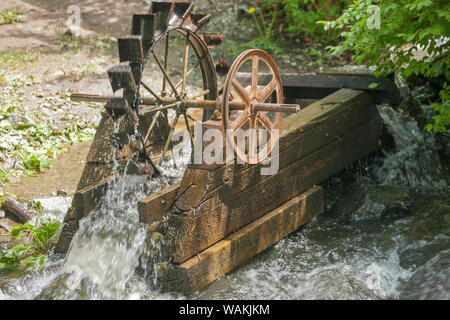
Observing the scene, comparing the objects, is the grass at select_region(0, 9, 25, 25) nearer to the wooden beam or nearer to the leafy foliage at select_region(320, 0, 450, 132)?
the leafy foliage at select_region(320, 0, 450, 132)

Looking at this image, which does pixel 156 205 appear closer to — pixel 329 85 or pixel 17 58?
pixel 329 85

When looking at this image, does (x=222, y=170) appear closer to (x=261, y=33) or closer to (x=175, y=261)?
(x=175, y=261)

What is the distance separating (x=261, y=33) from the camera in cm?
955

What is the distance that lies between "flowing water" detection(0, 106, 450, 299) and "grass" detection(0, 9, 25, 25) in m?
5.35

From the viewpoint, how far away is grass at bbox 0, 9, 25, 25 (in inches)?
362

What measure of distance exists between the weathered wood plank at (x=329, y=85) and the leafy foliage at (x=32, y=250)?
8.67 feet

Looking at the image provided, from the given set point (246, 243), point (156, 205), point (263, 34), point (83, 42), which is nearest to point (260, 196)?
point (246, 243)

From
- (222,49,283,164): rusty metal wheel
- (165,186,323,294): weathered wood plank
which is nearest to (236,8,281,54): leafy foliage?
(165,186,323,294): weathered wood plank

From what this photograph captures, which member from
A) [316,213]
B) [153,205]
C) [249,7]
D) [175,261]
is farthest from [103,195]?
[249,7]

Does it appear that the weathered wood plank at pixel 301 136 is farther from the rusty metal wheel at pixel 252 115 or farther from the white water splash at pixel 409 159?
the white water splash at pixel 409 159

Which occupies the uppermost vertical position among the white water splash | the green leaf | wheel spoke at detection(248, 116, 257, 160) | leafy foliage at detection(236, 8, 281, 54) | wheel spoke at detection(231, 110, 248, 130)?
leafy foliage at detection(236, 8, 281, 54)

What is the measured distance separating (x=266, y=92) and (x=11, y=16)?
6287mm

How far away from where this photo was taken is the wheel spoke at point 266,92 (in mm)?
4558

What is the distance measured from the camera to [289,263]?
4.77m
